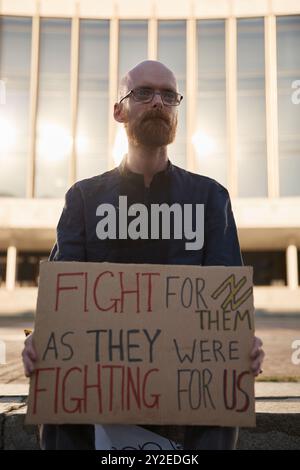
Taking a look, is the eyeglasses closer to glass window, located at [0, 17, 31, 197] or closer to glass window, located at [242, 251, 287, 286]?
glass window, located at [0, 17, 31, 197]

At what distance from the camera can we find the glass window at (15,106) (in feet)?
73.0

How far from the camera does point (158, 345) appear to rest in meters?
1.60

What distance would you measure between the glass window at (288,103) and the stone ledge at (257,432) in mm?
20820

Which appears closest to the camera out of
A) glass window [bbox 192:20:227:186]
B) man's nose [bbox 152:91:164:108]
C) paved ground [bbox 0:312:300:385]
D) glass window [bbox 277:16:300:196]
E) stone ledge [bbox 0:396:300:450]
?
man's nose [bbox 152:91:164:108]

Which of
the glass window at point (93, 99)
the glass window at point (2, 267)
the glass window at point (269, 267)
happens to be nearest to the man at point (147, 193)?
the glass window at point (93, 99)

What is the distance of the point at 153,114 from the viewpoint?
1.83m

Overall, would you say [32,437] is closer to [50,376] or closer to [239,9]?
[50,376]

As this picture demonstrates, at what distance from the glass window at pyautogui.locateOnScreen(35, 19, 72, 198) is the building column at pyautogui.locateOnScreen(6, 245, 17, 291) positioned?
333 cm

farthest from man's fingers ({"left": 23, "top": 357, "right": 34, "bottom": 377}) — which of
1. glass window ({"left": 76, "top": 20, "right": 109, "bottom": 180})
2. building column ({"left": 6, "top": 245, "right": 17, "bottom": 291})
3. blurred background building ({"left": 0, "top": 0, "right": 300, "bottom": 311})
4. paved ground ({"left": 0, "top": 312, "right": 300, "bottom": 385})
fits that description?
building column ({"left": 6, "top": 245, "right": 17, "bottom": 291})

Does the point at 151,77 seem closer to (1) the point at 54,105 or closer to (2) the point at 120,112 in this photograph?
(2) the point at 120,112

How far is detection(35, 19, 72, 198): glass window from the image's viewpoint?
2234cm

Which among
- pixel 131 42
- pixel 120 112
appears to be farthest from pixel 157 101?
pixel 131 42

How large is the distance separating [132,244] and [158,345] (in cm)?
43

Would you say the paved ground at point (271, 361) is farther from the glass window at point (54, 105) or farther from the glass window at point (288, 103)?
the glass window at point (54, 105)
